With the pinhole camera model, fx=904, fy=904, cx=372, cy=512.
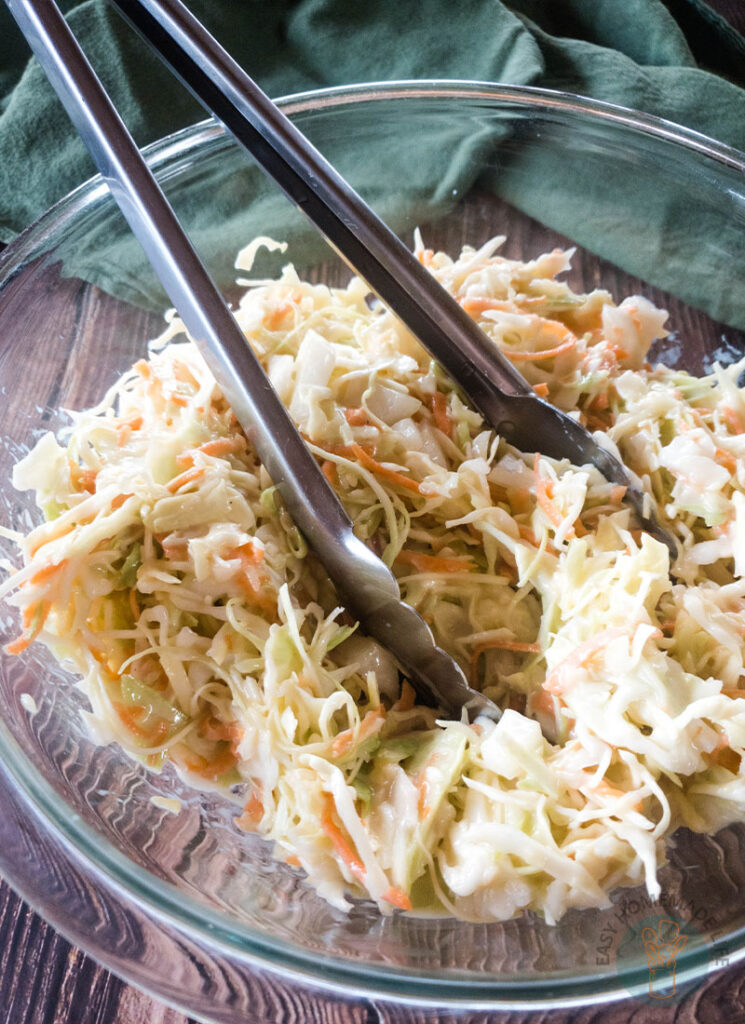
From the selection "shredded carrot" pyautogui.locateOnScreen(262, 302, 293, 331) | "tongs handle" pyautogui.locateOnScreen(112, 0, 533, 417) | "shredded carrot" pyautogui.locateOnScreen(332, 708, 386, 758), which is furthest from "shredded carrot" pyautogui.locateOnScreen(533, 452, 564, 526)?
"shredded carrot" pyautogui.locateOnScreen(262, 302, 293, 331)

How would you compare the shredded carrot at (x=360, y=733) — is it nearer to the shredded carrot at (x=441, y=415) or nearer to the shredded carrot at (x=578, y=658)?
the shredded carrot at (x=578, y=658)

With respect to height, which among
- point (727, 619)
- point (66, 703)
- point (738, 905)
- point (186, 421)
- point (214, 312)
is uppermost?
point (214, 312)

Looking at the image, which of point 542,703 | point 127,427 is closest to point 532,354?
point 542,703

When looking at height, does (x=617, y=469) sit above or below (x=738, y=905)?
above

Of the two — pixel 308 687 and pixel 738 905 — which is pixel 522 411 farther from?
pixel 738 905

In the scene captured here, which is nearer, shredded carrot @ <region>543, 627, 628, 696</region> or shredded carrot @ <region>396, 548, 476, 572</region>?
shredded carrot @ <region>543, 627, 628, 696</region>

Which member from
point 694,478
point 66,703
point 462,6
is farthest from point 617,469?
point 462,6
